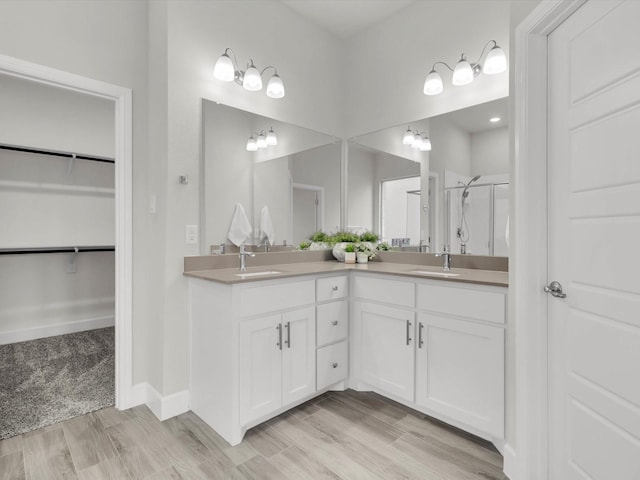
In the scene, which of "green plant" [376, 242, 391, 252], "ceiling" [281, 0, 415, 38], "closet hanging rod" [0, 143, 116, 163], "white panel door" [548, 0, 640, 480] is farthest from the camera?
"closet hanging rod" [0, 143, 116, 163]

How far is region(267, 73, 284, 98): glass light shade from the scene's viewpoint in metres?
2.62

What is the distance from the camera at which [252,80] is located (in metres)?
2.44

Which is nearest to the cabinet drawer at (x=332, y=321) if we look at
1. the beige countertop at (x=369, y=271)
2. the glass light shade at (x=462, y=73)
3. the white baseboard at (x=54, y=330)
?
the beige countertop at (x=369, y=271)

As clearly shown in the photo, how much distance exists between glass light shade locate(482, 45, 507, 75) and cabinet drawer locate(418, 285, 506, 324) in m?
1.41

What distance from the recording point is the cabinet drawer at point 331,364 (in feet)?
7.38

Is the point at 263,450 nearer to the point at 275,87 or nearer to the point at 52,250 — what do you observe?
the point at 275,87

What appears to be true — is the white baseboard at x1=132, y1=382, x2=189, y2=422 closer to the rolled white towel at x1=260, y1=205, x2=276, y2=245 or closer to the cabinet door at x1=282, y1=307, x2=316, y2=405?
the cabinet door at x1=282, y1=307, x2=316, y2=405

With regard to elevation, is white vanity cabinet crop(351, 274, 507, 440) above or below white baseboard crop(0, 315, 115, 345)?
above

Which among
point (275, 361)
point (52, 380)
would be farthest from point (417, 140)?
point (52, 380)

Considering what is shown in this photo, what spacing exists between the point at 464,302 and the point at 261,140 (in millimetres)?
1816

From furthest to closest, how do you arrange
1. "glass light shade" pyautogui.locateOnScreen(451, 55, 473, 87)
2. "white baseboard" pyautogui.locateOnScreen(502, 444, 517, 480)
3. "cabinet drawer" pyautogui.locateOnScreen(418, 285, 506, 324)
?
"glass light shade" pyautogui.locateOnScreen(451, 55, 473, 87)
"cabinet drawer" pyautogui.locateOnScreen(418, 285, 506, 324)
"white baseboard" pyautogui.locateOnScreen(502, 444, 517, 480)

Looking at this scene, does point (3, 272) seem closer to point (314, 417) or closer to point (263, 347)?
point (263, 347)

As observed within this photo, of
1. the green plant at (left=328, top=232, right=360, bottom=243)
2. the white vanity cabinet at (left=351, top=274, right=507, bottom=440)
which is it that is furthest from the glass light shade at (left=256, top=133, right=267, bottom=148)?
the white vanity cabinet at (left=351, top=274, right=507, bottom=440)

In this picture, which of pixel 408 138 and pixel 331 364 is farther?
pixel 408 138
